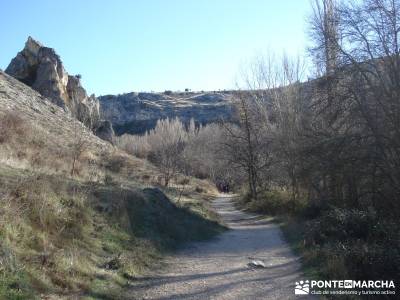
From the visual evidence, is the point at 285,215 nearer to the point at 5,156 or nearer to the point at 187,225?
the point at 187,225

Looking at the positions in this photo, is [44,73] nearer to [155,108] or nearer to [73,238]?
[73,238]

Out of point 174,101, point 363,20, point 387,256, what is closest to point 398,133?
point 363,20

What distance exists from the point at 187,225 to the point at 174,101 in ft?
528

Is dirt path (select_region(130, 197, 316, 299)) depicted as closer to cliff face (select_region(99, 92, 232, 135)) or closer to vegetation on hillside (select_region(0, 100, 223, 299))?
vegetation on hillside (select_region(0, 100, 223, 299))

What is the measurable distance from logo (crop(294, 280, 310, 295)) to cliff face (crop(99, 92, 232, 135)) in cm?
12478

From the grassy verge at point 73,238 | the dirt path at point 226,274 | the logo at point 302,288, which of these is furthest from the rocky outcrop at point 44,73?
the logo at point 302,288

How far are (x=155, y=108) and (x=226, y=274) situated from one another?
498 feet

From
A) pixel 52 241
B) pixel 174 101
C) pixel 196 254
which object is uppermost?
pixel 174 101

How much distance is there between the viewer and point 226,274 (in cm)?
1186

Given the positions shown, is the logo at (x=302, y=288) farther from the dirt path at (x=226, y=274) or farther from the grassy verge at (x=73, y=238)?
the grassy verge at (x=73, y=238)

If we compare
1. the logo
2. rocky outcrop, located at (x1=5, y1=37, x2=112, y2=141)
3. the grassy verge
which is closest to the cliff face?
rocky outcrop, located at (x1=5, y1=37, x2=112, y2=141)

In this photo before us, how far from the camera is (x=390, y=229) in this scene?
44.9 ft

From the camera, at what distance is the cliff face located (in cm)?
14312

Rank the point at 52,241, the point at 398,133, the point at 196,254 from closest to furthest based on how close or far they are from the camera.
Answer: the point at 52,241
the point at 196,254
the point at 398,133
